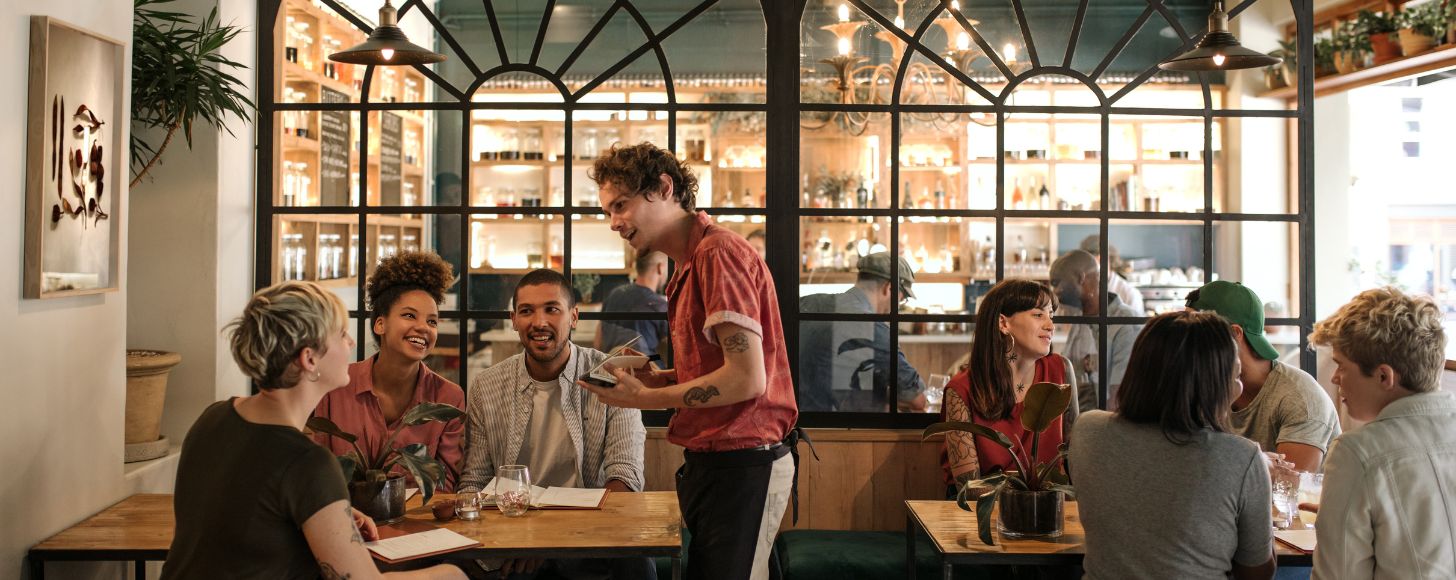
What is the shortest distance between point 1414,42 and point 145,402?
5.77 metres

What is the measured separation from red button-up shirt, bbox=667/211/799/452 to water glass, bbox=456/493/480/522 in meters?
0.51

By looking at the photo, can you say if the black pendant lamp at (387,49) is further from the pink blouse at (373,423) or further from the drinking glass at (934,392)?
the drinking glass at (934,392)

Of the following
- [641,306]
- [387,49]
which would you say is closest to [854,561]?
[641,306]

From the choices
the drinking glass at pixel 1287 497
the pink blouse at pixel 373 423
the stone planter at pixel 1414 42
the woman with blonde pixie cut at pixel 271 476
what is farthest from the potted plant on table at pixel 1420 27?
the woman with blonde pixie cut at pixel 271 476

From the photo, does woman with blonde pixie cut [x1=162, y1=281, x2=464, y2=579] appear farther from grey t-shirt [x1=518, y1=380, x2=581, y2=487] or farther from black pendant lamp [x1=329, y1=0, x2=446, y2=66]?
black pendant lamp [x1=329, y1=0, x2=446, y2=66]

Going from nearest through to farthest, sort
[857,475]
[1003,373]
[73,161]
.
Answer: [73,161] < [1003,373] < [857,475]

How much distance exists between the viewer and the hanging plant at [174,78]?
136 inches

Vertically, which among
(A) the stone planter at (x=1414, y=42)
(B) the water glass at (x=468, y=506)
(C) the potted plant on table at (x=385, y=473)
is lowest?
(B) the water glass at (x=468, y=506)

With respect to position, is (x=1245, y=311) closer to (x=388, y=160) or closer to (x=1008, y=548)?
(x=1008, y=548)

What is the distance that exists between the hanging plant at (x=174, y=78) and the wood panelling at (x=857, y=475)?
6.13 feet

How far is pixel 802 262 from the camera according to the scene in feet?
13.5

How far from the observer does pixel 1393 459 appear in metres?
2.08

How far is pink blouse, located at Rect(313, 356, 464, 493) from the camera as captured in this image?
3.07 m

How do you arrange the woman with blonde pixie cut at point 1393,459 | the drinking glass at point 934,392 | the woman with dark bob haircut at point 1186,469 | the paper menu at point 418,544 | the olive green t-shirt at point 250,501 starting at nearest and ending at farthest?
the olive green t-shirt at point 250,501, the woman with blonde pixie cut at point 1393,459, the woman with dark bob haircut at point 1186,469, the paper menu at point 418,544, the drinking glass at point 934,392
